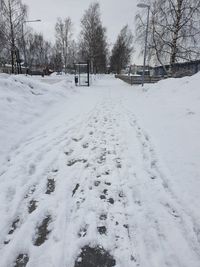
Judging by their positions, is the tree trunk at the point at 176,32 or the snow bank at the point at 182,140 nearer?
the snow bank at the point at 182,140

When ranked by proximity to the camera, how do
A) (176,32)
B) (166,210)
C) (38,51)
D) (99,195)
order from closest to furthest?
(166,210) < (99,195) < (176,32) < (38,51)

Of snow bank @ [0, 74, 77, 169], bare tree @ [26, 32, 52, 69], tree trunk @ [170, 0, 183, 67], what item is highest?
bare tree @ [26, 32, 52, 69]

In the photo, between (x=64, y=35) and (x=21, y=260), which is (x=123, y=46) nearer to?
(x=64, y=35)

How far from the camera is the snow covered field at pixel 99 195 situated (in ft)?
7.09

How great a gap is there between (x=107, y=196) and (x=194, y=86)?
7680 mm

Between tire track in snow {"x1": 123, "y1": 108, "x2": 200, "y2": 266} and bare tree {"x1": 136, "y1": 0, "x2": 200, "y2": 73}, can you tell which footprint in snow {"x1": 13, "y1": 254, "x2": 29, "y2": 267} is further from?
bare tree {"x1": 136, "y1": 0, "x2": 200, "y2": 73}

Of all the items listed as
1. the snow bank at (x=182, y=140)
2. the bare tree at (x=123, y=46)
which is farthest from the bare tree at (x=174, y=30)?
the bare tree at (x=123, y=46)

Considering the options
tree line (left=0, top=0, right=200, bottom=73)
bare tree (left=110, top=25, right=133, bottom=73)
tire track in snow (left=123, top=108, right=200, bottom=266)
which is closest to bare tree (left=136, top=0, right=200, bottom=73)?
tree line (left=0, top=0, right=200, bottom=73)

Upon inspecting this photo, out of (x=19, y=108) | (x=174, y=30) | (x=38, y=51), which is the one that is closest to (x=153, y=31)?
(x=174, y=30)

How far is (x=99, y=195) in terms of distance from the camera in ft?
10.1

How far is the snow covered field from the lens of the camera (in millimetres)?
2162

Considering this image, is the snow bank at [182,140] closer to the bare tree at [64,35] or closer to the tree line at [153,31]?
the tree line at [153,31]

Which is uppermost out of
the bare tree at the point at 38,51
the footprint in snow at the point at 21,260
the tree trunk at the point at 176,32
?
the bare tree at the point at 38,51

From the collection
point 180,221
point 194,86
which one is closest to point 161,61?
point 194,86
